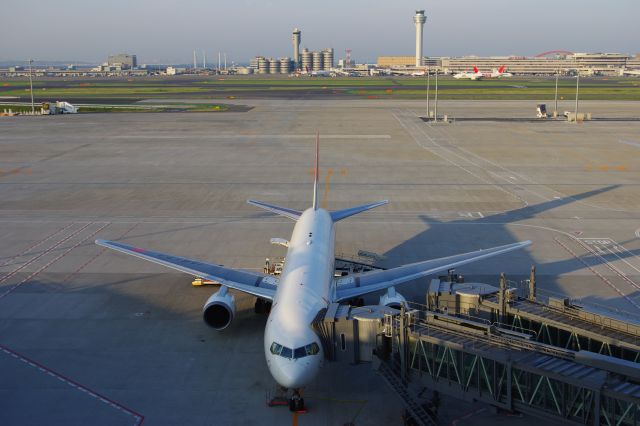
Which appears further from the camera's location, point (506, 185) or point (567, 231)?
point (506, 185)

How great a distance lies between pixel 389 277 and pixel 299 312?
8767 millimetres

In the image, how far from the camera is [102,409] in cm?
2389

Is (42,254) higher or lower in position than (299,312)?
lower

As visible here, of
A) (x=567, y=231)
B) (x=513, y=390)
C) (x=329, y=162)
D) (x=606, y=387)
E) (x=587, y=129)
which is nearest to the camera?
(x=606, y=387)

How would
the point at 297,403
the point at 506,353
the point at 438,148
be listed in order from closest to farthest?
the point at 506,353, the point at 297,403, the point at 438,148

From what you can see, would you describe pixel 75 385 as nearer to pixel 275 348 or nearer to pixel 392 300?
pixel 275 348

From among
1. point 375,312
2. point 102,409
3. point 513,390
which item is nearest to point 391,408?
point 375,312

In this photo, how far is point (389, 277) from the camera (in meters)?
31.5

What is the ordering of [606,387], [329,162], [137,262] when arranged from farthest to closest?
1. [329,162]
2. [137,262]
3. [606,387]

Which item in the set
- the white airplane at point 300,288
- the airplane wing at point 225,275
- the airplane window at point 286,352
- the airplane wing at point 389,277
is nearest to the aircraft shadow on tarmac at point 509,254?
the airplane wing at point 389,277

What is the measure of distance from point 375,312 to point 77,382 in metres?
12.5

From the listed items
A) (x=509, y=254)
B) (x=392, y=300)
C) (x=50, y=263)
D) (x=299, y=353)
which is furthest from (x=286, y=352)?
(x=50, y=263)

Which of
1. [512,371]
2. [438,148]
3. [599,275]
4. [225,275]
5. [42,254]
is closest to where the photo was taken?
[512,371]

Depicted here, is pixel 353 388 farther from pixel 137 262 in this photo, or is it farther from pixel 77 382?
pixel 137 262
